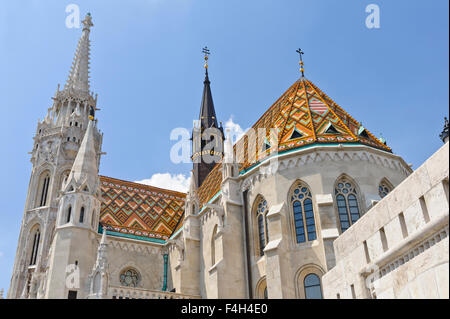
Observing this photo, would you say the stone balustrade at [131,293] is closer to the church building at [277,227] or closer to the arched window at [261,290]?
the church building at [277,227]

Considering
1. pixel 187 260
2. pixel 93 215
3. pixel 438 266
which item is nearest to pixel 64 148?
pixel 93 215

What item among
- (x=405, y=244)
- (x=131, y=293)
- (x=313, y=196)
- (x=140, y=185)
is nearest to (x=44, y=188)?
(x=140, y=185)

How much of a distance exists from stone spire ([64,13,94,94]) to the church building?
1241 cm

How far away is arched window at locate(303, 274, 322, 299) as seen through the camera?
647 inches

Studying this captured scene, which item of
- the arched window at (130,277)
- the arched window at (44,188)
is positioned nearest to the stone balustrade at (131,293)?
the arched window at (130,277)

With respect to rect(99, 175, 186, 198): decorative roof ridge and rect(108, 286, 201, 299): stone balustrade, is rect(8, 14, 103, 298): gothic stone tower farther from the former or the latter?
rect(108, 286, 201, 299): stone balustrade

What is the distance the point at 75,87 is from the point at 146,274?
1948 centimetres

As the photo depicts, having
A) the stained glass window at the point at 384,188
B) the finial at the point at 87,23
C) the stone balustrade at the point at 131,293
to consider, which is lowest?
the stone balustrade at the point at 131,293

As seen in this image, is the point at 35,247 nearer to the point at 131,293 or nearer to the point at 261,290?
the point at 131,293

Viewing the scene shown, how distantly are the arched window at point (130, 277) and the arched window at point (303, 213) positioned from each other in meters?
10.8

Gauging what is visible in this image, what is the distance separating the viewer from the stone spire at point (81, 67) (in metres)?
37.8

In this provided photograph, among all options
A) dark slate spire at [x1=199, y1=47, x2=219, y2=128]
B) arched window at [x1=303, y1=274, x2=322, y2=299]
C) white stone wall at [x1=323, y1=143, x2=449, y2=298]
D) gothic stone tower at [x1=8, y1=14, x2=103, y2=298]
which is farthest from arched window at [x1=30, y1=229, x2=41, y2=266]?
white stone wall at [x1=323, y1=143, x2=449, y2=298]
